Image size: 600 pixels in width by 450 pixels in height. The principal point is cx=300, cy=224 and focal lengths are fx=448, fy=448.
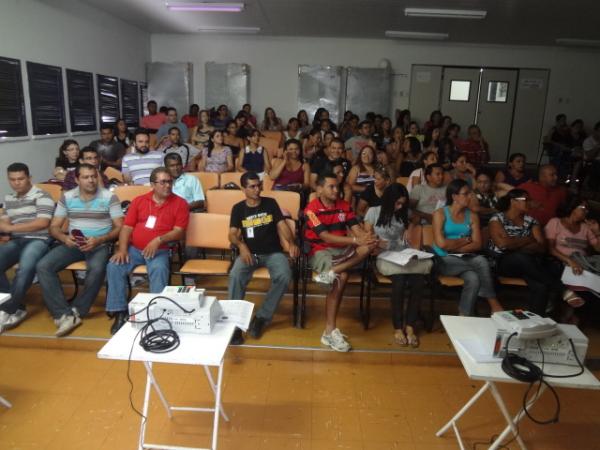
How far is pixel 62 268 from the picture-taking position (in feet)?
10.9

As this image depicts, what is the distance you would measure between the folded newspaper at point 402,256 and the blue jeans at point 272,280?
699 millimetres

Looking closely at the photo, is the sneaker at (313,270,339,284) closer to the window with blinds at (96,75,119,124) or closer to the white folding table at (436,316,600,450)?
the white folding table at (436,316,600,450)

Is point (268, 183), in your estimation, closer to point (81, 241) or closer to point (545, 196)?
point (81, 241)

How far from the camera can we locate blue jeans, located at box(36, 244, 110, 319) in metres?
3.22

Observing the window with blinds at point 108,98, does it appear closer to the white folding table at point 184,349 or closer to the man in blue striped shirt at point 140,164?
the man in blue striped shirt at point 140,164

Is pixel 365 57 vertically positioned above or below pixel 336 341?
above

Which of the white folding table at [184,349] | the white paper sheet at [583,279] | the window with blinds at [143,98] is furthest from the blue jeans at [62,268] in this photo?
the window with blinds at [143,98]

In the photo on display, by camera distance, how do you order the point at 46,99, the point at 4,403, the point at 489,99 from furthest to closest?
the point at 489,99 < the point at 46,99 < the point at 4,403

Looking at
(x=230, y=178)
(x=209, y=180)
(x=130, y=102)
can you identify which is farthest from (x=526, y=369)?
(x=130, y=102)

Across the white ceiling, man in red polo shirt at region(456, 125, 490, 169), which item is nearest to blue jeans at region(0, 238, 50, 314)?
the white ceiling

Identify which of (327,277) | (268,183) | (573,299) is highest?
(268,183)

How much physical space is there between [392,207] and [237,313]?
168cm

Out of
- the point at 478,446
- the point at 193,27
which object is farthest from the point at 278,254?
the point at 193,27

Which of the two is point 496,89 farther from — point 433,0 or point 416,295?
point 416,295
